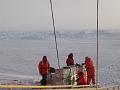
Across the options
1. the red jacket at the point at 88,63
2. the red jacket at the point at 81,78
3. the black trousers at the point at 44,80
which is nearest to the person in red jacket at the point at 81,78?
the red jacket at the point at 81,78

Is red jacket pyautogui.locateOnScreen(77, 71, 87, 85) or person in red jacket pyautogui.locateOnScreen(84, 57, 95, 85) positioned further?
person in red jacket pyautogui.locateOnScreen(84, 57, 95, 85)

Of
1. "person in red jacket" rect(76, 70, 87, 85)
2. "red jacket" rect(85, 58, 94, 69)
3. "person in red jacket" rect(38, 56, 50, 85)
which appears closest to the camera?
"person in red jacket" rect(38, 56, 50, 85)

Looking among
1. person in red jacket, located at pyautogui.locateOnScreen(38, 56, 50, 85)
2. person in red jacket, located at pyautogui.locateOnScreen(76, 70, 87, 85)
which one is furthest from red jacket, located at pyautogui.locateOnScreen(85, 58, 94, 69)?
person in red jacket, located at pyautogui.locateOnScreen(38, 56, 50, 85)

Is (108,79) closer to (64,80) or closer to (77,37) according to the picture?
(64,80)

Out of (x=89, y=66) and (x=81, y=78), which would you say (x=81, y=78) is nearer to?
(x=81, y=78)

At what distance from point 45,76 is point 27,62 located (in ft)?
65.8

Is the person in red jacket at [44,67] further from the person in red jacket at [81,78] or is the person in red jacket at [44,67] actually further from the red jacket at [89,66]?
the red jacket at [89,66]

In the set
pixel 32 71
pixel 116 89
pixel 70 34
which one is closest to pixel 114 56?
pixel 32 71

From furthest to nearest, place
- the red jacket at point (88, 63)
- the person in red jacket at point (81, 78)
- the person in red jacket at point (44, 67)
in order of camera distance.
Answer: the red jacket at point (88, 63) → the person in red jacket at point (81, 78) → the person in red jacket at point (44, 67)

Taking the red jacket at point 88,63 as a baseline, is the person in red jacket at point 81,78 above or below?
below

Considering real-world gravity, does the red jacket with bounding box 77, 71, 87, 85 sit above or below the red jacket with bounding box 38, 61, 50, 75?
below

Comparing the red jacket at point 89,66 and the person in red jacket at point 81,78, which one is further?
the red jacket at point 89,66

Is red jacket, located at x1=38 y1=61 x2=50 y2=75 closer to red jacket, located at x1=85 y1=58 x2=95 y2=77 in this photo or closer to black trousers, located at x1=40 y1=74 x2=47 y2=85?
black trousers, located at x1=40 y1=74 x2=47 y2=85

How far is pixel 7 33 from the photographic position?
73.6 meters
